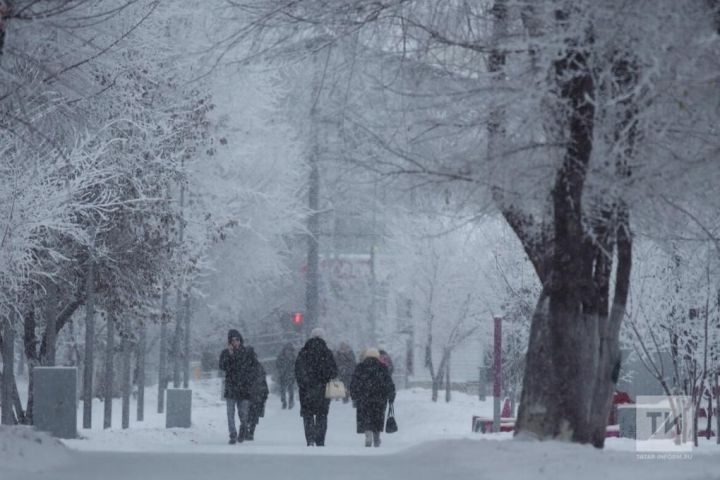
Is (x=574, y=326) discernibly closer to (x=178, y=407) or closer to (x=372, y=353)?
(x=372, y=353)

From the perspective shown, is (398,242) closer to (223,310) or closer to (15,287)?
(223,310)

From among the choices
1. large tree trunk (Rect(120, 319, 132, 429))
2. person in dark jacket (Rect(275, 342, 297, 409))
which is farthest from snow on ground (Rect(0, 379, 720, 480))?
person in dark jacket (Rect(275, 342, 297, 409))

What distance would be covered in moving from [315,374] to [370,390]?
3.45 ft

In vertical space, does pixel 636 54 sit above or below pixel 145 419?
above

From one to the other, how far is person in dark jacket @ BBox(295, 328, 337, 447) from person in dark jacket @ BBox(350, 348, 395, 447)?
0.65 meters

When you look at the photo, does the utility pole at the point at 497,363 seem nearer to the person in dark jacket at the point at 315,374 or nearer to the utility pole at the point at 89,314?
the person in dark jacket at the point at 315,374

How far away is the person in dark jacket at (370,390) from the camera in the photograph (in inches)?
812

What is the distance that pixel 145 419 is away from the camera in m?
35.4

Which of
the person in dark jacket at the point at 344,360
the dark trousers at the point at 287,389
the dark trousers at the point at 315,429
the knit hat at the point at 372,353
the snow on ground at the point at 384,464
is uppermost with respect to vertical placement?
the knit hat at the point at 372,353

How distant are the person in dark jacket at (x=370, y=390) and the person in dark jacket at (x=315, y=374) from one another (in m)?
0.65

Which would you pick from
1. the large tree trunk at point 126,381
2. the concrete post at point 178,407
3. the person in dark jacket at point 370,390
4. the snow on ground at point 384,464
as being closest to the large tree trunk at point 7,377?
the large tree trunk at point 126,381

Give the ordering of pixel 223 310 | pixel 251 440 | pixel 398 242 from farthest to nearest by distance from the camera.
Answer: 1. pixel 398 242
2. pixel 223 310
3. pixel 251 440

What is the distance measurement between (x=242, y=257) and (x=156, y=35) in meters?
21.1

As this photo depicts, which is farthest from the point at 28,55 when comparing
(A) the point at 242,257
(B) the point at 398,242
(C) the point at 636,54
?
(B) the point at 398,242
